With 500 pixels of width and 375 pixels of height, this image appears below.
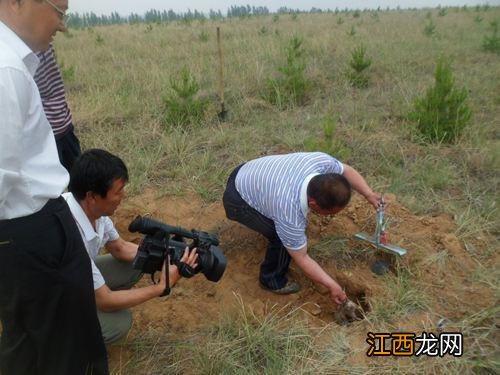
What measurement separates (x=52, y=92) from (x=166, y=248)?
170cm

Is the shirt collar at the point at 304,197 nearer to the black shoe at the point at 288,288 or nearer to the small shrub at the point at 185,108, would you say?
the black shoe at the point at 288,288

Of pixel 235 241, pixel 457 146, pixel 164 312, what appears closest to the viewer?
pixel 164 312

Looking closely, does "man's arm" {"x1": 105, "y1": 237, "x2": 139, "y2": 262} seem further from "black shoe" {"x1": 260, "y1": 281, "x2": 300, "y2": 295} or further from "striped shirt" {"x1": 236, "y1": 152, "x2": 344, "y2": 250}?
"black shoe" {"x1": 260, "y1": 281, "x2": 300, "y2": 295}

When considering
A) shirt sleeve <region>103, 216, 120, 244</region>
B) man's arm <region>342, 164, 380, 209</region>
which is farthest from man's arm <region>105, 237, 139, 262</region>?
man's arm <region>342, 164, 380, 209</region>

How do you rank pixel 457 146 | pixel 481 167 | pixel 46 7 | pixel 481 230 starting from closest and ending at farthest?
pixel 46 7 < pixel 481 230 < pixel 481 167 < pixel 457 146

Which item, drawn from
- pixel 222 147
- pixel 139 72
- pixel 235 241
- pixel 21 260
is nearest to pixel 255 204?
pixel 235 241

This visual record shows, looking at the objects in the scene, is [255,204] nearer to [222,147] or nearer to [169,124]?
[222,147]

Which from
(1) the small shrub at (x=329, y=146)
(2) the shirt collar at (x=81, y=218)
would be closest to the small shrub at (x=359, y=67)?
(1) the small shrub at (x=329, y=146)

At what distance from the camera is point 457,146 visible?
406 cm

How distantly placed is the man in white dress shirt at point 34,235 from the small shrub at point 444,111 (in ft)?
11.9

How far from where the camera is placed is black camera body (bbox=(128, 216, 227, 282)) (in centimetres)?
182

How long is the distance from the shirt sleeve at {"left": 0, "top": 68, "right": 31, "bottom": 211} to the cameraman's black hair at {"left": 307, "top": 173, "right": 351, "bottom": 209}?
4.61ft

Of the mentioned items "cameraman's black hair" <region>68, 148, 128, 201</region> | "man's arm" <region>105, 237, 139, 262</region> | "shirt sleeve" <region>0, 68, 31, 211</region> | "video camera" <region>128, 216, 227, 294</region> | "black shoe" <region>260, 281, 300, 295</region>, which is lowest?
"black shoe" <region>260, 281, 300, 295</region>

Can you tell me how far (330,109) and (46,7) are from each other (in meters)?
4.23
